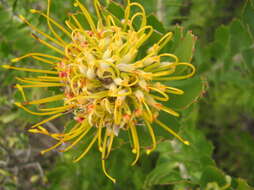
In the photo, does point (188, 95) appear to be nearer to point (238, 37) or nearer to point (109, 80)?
point (109, 80)

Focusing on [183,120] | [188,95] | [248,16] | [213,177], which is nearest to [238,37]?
[248,16]

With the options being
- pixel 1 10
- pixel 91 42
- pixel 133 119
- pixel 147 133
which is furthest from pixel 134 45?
pixel 1 10

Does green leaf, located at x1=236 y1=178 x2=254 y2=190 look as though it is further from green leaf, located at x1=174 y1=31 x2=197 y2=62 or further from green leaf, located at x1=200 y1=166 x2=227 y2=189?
green leaf, located at x1=174 y1=31 x2=197 y2=62

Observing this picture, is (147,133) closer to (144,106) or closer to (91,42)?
(144,106)

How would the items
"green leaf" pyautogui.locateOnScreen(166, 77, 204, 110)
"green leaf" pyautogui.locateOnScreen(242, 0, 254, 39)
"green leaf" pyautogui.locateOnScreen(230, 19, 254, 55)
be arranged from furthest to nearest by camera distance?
"green leaf" pyautogui.locateOnScreen(230, 19, 254, 55) → "green leaf" pyautogui.locateOnScreen(242, 0, 254, 39) → "green leaf" pyautogui.locateOnScreen(166, 77, 204, 110)

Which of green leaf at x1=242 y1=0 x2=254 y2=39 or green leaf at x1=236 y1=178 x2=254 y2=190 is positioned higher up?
green leaf at x1=242 y1=0 x2=254 y2=39

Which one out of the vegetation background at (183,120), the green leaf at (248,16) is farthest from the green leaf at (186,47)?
the green leaf at (248,16)

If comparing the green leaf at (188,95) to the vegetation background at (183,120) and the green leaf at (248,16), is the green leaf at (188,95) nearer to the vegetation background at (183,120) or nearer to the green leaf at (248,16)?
the vegetation background at (183,120)

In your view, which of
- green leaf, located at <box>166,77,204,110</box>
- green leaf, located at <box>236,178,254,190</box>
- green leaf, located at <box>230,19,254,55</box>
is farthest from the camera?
green leaf, located at <box>230,19,254,55</box>

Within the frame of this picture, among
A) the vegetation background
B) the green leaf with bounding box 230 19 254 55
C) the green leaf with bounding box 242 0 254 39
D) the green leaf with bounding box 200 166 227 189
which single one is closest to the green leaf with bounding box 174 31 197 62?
the vegetation background

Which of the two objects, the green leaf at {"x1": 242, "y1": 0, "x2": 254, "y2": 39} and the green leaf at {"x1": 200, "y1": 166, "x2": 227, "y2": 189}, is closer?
the green leaf at {"x1": 200, "y1": 166, "x2": 227, "y2": 189}
